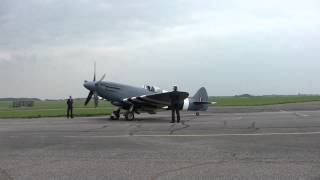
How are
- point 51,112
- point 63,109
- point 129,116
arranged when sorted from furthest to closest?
point 63,109 → point 51,112 → point 129,116

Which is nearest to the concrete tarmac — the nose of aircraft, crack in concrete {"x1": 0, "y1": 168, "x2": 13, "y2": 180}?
crack in concrete {"x1": 0, "y1": 168, "x2": 13, "y2": 180}

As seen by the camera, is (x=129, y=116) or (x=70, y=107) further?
(x=70, y=107)

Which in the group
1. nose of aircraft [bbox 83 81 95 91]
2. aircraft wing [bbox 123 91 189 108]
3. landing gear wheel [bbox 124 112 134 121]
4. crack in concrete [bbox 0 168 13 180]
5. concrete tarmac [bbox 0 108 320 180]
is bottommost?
crack in concrete [bbox 0 168 13 180]

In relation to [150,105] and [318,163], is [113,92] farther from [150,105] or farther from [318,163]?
[318,163]

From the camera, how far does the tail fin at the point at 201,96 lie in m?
36.8

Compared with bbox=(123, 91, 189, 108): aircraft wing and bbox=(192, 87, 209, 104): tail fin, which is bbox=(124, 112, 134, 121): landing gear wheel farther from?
bbox=(192, 87, 209, 104): tail fin

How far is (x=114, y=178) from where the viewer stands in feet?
28.7

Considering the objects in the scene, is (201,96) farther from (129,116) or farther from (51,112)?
(51,112)

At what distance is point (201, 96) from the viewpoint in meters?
37.4

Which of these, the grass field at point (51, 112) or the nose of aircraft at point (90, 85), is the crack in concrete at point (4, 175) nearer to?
the nose of aircraft at point (90, 85)

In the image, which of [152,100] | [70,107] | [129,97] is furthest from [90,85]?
[152,100]

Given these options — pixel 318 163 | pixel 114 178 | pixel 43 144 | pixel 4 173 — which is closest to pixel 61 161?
pixel 4 173

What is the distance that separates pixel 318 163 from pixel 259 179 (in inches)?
85.3

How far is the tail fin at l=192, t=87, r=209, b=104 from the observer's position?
121 feet
